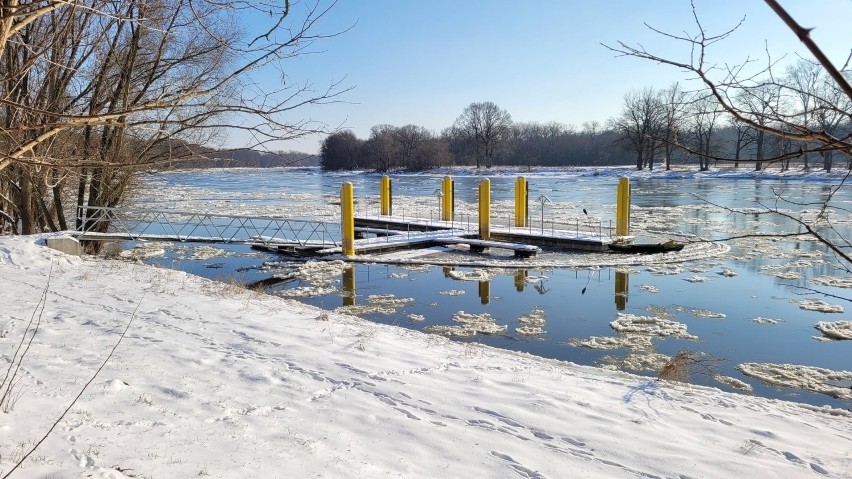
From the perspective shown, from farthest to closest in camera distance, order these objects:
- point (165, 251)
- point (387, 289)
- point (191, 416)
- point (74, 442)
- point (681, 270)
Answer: point (165, 251) → point (681, 270) → point (387, 289) → point (191, 416) → point (74, 442)

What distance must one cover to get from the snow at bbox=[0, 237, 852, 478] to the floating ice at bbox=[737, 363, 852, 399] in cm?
5

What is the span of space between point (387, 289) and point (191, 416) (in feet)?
31.2

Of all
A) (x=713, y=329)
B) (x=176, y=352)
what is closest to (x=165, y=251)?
(x=176, y=352)

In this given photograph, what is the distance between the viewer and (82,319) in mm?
8047

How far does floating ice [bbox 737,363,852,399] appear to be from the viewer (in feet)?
25.2

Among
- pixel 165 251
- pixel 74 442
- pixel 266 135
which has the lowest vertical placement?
pixel 165 251

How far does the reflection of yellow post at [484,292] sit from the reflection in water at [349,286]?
8.81 ft

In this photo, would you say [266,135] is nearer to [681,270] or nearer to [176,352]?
[176,352]

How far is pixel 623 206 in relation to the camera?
18.9 m

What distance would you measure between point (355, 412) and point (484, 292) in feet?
28.6

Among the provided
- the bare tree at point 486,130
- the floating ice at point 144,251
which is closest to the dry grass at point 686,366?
the floating ice at point 144,251

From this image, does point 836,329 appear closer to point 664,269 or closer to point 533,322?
point 533,322

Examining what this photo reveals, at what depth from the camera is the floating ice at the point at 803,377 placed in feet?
25.2

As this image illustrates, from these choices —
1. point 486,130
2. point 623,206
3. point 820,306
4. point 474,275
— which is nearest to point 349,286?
point 474,275
